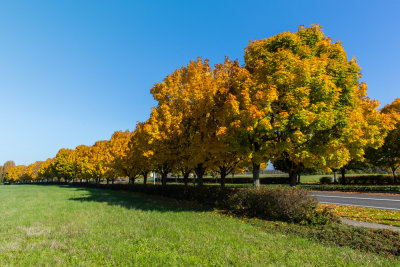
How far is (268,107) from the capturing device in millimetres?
10289

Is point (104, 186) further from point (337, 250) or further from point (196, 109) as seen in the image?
point (337, 250)

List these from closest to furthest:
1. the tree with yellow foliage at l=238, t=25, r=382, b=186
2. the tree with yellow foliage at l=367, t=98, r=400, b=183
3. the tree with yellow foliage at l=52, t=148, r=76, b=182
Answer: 1. the tree with yellow foliage at l=238, t=25, r=382, b=186
2. the tree with yellow foliage at l=367, t=98, r=400, b=183
3. the tree with yellow foliage at l=52, t=148, r=76, b=182

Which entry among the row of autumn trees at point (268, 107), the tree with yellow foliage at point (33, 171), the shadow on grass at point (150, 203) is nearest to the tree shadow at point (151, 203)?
the shadow on grass at point (150, 203)

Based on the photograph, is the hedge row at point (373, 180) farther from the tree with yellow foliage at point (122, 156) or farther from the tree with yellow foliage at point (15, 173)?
the tree with yellow foliage at point (15, 173)

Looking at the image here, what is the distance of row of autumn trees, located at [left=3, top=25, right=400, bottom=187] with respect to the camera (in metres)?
10.4

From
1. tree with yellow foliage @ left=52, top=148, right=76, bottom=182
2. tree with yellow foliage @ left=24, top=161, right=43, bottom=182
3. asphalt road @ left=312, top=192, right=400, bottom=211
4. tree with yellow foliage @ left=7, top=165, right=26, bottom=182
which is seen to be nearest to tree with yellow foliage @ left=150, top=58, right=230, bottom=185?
asphalt road @ left=312, top=192, right=400, bottom=211

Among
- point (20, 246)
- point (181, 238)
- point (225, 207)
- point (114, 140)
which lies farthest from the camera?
point (114, 140)

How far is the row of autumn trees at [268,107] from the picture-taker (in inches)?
411

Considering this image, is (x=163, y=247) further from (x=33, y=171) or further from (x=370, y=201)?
(x=33, y=171)

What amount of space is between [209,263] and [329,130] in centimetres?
1046

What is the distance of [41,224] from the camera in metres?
9.12

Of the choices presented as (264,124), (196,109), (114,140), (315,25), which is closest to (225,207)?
(264,124)

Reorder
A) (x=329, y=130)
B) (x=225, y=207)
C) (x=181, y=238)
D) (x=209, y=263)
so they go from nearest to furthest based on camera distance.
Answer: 1. (x=209, y=263)
2. (x=181, y=238)
3. (x=329, y=130)
4. (x=225, y=207)

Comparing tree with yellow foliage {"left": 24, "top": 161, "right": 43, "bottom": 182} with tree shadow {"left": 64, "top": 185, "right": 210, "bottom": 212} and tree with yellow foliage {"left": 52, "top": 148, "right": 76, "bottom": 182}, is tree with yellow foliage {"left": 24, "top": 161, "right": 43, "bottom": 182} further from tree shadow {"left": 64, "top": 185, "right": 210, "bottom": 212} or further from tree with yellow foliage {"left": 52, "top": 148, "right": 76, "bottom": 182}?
tree shadow {"left": 64, "top": 185, "right": 210, "bottom": 212}
